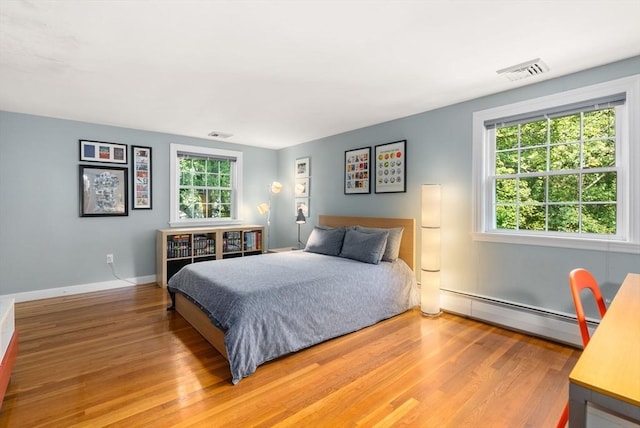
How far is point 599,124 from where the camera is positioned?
261cm

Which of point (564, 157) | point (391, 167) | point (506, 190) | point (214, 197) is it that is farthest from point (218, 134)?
point (564, 157)

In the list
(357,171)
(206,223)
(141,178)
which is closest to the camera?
(357,171)

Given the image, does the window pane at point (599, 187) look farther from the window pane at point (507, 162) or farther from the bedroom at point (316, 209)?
the window pane at point (507, 162)

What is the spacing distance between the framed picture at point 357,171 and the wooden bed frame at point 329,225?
1.40 ft

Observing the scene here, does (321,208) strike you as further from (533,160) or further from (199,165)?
(533,160)

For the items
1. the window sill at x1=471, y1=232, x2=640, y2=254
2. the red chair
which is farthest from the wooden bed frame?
the red chair

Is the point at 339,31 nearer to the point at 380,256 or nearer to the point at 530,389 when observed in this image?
the point at 380,256

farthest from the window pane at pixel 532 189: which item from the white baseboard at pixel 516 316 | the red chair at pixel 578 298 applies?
the red chair at pixel 578 298

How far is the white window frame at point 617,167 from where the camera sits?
235cm

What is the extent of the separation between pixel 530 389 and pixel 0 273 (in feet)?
17.7

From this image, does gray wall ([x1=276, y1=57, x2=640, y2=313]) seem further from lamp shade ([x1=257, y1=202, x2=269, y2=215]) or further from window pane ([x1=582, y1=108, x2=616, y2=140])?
lamp shade ([x1=257, y1=202, x2=269, y2=215])

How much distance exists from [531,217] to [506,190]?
1.13 feet

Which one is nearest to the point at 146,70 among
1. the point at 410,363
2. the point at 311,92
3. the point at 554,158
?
Result: the point at 311,92

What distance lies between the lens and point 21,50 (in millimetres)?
2262
